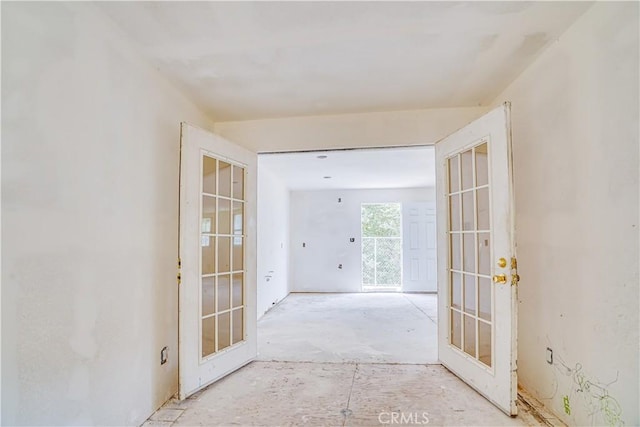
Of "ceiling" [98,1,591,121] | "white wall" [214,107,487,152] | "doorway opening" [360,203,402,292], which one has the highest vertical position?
"ceiling" [98,1,591,121]

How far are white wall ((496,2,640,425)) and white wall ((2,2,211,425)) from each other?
2536 millimetres

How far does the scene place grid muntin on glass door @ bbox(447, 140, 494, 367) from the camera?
246 centimetres

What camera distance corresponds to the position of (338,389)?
2.58 m

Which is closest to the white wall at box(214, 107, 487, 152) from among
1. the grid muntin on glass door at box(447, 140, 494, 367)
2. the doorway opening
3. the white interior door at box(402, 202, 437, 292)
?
the grid muntin on glass door at box(447, 140, 494, 367)

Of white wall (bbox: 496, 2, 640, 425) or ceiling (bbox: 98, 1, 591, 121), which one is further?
ceiling (bbox: 98, 1, 591, 121)

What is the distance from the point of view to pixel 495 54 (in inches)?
88.2

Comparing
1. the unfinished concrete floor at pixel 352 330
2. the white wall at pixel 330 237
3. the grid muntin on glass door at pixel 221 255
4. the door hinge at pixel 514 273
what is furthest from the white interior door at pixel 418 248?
the door hinge at pixel 514 273

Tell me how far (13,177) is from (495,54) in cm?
264

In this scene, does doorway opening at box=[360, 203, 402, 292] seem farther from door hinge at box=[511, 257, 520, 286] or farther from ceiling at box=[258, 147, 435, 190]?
door hinge at box=[511, 257, 520, 286]

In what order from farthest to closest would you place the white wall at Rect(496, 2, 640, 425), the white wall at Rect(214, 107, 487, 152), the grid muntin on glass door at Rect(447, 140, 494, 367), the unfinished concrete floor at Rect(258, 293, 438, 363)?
the unfinished concrete floor at Rect(258, 293, 438, 363) → the white wall at Rect(214, 107, 487, 152) → the grid muntin on glass door at Rect(447, 140, 494, 367) → the white wall at Rect(496, 2, 640, 425)

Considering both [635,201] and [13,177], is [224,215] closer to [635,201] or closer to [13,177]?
[13,177]

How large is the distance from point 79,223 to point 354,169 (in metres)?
4.42

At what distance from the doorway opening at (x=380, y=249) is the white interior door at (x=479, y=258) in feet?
16.0

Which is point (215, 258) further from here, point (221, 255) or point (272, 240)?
point (272, 240)
